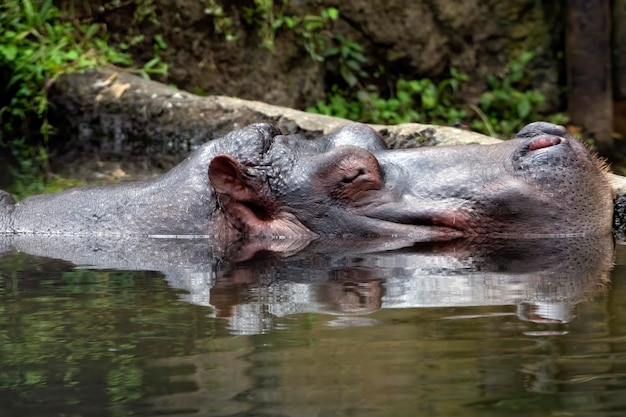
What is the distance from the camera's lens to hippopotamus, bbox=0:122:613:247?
4.18m

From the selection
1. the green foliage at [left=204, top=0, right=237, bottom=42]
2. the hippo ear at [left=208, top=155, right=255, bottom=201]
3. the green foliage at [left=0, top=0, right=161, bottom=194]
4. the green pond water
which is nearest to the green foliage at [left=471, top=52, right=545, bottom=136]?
the green foliage at [left=204, top=0, right=237, bottom=42]

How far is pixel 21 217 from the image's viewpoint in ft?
16.4

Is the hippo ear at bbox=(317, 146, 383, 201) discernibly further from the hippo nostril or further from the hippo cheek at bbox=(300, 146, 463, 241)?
the hippo nostril

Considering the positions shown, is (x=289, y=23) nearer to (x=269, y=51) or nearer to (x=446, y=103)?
(x=269, y=51)

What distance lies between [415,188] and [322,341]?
184 cm

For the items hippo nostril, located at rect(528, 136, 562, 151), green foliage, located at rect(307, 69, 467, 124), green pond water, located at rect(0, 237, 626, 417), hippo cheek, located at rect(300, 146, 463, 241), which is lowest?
green pond water, located at rect(0, 237, 626, 417)

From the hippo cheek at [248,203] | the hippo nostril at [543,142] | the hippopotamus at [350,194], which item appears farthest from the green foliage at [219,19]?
the hippo nostril at [543,142]

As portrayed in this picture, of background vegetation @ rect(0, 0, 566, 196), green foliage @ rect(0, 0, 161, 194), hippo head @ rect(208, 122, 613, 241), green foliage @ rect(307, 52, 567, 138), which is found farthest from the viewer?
green foliage @ rect(307, 52, 567, 138)

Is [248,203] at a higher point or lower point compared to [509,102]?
lower

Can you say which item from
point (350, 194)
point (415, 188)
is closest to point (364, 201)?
point (350, 194)

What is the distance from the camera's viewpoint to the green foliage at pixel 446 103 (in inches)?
407

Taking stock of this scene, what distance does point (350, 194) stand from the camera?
4.42 meters

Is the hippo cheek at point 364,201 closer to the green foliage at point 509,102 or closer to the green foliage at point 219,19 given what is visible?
the green foliage at point 219,19

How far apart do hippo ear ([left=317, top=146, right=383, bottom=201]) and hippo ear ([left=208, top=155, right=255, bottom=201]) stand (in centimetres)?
30
